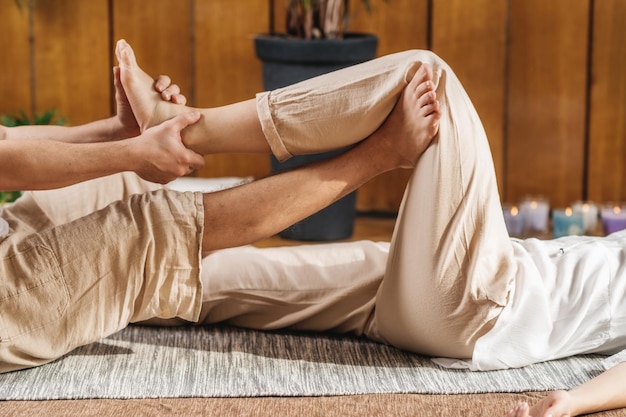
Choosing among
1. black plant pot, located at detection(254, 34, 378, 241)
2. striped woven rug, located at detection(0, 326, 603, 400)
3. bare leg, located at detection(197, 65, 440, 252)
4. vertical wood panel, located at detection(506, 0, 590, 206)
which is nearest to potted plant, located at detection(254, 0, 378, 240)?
black plant pot, located at detection(254, 34, 378, 241)

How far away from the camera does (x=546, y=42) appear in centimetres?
369

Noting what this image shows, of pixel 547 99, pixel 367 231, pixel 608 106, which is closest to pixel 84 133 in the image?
pixel 367 231

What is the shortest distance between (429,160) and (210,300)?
60 centimetres

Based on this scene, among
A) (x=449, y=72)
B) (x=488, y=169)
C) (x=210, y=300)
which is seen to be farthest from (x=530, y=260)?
(x=210, y=300)

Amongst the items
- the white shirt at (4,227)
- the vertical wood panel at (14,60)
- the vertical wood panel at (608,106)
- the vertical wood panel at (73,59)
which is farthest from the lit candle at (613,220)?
the vertical wood panel at (14,60)

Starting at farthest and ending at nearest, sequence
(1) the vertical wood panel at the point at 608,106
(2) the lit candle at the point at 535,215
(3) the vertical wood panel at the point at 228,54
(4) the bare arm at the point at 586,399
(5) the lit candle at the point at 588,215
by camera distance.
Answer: (3) the vertical wood panel at the point at 228,54 → (1) the vertical wood panel at the point at 608,106 → (2) the lit candle at the point at 535,215 → (5) the lit candle at the point at 588,215 → (4) the bare arm at the point at 586,399

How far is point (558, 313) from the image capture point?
1949 mm

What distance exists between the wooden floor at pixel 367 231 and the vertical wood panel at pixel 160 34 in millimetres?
802

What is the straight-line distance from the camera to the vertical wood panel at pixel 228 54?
12.5 ft

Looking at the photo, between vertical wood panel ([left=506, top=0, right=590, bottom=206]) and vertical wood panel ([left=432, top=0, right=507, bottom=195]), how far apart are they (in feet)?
0.15

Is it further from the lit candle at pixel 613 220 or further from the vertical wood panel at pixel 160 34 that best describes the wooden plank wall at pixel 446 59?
the lit candle at pixel 613 220

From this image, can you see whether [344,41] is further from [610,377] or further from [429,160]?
[610,377]

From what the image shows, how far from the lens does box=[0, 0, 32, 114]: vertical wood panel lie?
387 cm

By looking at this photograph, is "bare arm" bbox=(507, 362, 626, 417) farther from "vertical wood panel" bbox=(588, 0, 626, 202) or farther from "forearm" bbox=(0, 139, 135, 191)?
"vertical wood panel" bbox=(588, 0, 626, 202)
